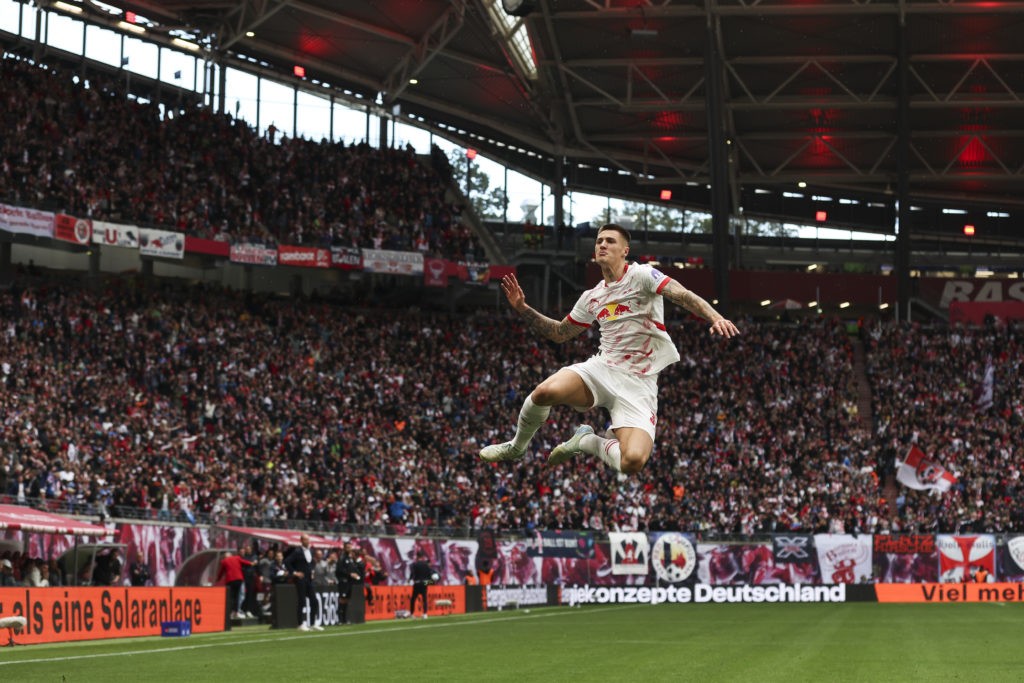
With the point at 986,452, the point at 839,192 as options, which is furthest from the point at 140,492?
the point at 839,192

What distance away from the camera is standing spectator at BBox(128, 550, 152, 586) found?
31.6 metres

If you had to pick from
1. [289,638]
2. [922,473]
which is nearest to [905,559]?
[922,473]

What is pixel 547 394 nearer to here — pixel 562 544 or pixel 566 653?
pixel 566 653

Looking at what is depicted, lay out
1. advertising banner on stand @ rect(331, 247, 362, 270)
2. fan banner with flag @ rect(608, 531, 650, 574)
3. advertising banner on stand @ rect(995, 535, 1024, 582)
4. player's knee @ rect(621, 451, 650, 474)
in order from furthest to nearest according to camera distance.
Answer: advertising banner on stand @ rect(331, 247, 362, 270) → advertising banner on stand @ rect(995, 535, 1024, 582) → fan banner with flag @ rect(608, 531, 650, 574) → player's knee @ rect(621, 451, 650, 474)

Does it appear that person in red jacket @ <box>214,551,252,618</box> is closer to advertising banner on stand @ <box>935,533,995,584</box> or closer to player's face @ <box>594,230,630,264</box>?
player's face @ <box>594,230,630,264</box>

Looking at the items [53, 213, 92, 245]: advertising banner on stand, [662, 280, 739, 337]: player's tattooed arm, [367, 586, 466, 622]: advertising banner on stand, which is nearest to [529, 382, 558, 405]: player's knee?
[662, 280, 739, 337]: player's tattooed arm

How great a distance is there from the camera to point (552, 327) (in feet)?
42.8

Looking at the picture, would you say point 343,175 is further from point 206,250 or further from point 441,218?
point 206,250

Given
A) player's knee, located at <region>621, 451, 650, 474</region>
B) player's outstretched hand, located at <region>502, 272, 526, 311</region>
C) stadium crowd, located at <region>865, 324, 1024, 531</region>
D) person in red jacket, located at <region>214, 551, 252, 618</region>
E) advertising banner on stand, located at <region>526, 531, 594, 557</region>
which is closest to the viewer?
player's knee, located at <region>621, 451, 650, 474</region>

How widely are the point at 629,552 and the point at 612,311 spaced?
110ft

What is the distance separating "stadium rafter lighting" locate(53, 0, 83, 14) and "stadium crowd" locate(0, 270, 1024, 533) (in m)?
11.2

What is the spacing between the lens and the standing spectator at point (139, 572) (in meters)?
31.6

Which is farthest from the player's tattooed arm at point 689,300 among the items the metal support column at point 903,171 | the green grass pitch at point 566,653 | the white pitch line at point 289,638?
the metal support column at point 903,171

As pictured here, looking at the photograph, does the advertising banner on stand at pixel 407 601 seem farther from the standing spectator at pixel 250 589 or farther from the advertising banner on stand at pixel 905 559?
the advertising banner on stand at pixel 905 559
